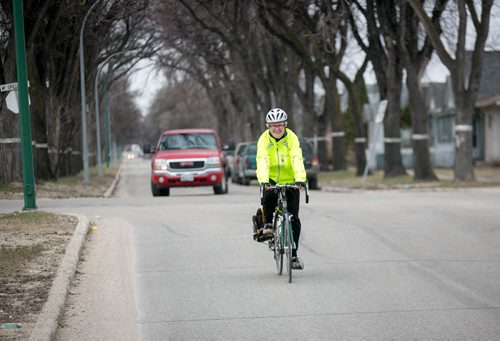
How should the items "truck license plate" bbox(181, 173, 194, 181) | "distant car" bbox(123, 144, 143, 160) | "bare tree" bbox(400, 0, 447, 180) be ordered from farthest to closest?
"distant car" bbox(123, 144, 143, 160)
"bare tree" bbox(400, 0, 447, 180)
"truck license plate" bbox(181, 173, 194, 181)

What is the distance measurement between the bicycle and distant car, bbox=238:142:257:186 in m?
25.0

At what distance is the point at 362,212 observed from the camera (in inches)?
733

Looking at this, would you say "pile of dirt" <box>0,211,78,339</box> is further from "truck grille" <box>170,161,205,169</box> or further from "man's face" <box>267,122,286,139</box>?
"truck grille" <box>170,161,205,169</box>

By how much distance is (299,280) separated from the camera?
10.7 m

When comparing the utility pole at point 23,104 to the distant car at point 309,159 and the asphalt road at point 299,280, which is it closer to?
the asphalt road at point 299,280

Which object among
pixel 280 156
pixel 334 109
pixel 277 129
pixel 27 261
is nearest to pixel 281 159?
pixel 280 156

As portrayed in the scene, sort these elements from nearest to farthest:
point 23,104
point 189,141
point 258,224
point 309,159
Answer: point 258,224 < point 23,104 < point 189,141 < point 309,159

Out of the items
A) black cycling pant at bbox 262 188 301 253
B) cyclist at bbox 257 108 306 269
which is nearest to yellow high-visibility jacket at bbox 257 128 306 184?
cyclist at bbox 257 108 306 269

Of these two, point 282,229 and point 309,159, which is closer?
point 282,229

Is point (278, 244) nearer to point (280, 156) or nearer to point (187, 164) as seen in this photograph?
point (280, 156)

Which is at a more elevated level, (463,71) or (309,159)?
(463,71)

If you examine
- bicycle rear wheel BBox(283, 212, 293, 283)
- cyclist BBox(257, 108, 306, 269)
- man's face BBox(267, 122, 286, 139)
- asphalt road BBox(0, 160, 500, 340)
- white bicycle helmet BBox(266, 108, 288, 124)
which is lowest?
asphalt road BBox(0, 160, 500, 340)

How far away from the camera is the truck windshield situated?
27.3 metres

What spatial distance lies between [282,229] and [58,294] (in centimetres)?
268
